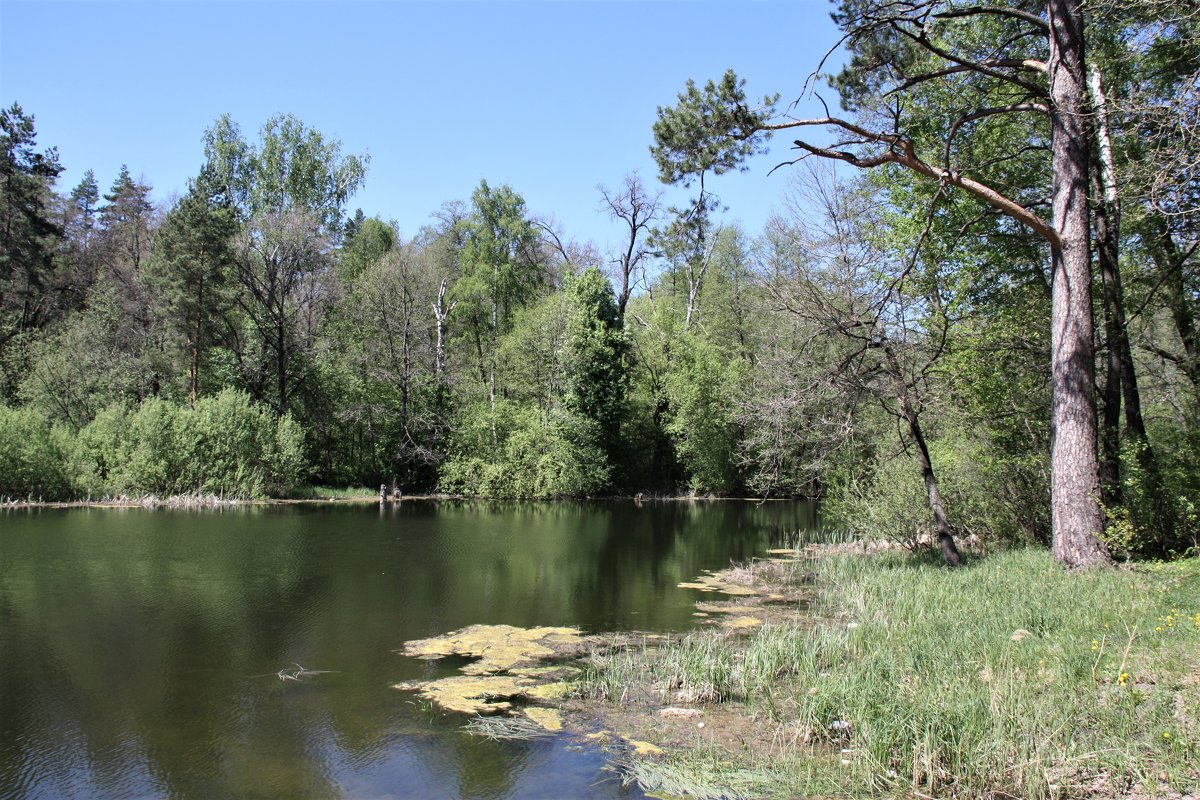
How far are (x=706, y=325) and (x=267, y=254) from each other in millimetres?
20953

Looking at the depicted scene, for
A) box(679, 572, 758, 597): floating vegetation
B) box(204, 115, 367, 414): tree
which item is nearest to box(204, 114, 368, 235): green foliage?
box(204, 115, 367, 414): tree

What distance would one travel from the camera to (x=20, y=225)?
112 feet

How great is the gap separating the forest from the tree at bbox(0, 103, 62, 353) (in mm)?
190

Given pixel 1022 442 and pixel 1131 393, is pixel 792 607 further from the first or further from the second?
pixel 1131 393

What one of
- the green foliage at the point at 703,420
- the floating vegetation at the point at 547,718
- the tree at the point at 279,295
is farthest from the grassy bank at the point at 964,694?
the tree at the point at 279,295

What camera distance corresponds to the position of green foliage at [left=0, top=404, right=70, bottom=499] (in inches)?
1070

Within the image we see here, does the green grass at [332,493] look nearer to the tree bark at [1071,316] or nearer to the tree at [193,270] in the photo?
the tree at [193,270]

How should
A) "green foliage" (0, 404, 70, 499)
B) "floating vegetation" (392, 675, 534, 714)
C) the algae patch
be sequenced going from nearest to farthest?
"floating vegetation" (392, 675, 534, 714) → the algae patch → "green foliage" (0, 404, 70, 499)

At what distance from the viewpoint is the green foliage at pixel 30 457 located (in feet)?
89.1

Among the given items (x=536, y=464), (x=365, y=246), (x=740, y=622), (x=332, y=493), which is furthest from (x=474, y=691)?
(x=365, y=246)

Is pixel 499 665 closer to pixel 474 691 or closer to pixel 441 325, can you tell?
pixel 474 691

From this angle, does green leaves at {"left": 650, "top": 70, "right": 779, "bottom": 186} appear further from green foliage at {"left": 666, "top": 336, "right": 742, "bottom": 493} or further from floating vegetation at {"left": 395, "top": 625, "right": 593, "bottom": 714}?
green foliage at {"left": 666, "top": 336, "right": 742, "bottom": 493}

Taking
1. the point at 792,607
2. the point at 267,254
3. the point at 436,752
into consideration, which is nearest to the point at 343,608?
the point at 436,752

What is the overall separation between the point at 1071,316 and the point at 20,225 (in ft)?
132
